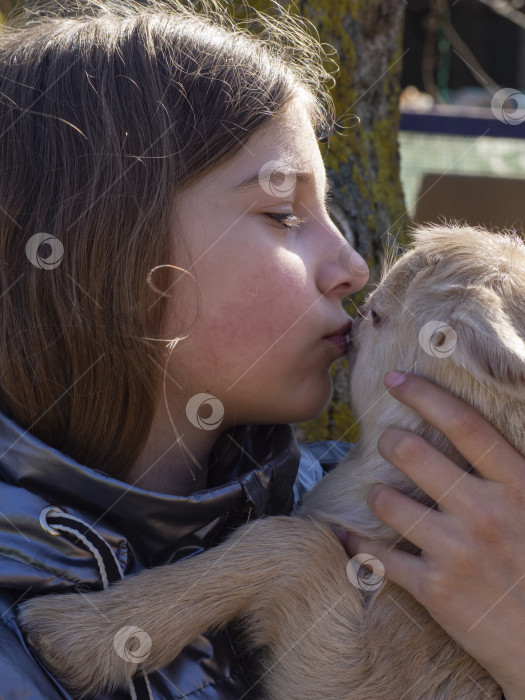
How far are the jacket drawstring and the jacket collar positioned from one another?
3cm

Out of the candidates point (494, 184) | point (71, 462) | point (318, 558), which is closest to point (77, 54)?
point (71, 462)

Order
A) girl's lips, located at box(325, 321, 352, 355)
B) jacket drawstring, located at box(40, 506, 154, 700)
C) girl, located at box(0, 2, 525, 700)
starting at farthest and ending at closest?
girl's lips, located at box(325, 321, 352, 355), girl, located at box(0, 2, 525, 700), jacket drawstring, located at box(40, 506, 154, 700)

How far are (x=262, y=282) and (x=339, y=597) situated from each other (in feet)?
3.13

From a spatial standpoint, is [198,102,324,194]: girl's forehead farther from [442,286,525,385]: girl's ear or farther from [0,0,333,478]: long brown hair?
[442,286,525,385]: girl's ear

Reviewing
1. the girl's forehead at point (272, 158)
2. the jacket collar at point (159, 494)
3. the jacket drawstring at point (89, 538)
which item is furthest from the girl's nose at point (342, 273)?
the jacket drawstring at point (89, 538)

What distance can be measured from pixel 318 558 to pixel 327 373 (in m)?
0.58

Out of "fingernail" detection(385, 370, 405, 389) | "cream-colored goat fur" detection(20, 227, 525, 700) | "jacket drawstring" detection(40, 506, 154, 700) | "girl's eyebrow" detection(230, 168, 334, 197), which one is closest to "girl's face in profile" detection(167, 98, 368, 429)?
"girl's eyebrow" detection(230, 168, 334, 197)

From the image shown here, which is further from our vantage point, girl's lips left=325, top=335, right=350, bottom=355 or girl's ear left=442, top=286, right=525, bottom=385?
girl's lips left=325, top=335, right=350, bottom=355

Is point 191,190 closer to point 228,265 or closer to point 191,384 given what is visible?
point 228,265

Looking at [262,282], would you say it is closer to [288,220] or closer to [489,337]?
[288,220]

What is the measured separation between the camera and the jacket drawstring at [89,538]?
204 centimetres

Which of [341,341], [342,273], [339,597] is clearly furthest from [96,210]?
[339,597]

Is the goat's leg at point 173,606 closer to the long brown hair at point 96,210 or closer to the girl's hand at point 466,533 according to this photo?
the girl's hand at point 466,533

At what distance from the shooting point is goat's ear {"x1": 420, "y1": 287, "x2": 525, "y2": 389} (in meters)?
2.07
